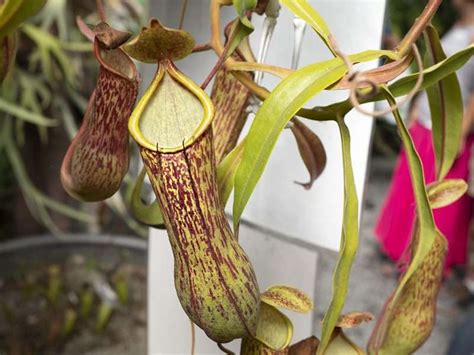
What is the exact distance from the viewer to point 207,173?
0.41m

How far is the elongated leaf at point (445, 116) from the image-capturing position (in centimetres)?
49

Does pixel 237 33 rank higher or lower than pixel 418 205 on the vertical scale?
higher

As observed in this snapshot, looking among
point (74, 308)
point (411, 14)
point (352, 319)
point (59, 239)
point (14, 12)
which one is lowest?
point (74, 308)

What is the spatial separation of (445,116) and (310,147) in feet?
0.39

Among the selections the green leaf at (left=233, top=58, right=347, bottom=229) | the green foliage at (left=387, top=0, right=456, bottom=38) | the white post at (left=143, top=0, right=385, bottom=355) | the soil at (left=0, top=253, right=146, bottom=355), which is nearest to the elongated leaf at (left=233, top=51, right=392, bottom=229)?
the green leaf at (left=233, top=58, right=347, bottom=229)

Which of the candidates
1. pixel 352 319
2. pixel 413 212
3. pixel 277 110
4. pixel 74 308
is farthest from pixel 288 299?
pixel 74 308

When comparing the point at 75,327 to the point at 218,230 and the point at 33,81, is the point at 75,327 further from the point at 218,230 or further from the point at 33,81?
the point at 218,230

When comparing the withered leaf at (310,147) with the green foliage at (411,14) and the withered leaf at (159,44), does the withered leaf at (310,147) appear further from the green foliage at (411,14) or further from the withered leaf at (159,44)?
the green foliage at (411,14)

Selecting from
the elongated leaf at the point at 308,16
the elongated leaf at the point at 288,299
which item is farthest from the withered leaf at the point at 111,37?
the elongated leaf at the point at 288,299

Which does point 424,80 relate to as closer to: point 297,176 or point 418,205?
point 418,205

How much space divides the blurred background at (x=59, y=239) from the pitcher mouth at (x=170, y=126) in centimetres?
125

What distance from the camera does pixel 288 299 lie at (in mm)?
458

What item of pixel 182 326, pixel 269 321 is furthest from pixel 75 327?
pixel 269 321

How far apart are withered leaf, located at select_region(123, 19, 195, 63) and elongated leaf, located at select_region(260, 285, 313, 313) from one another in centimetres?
20
